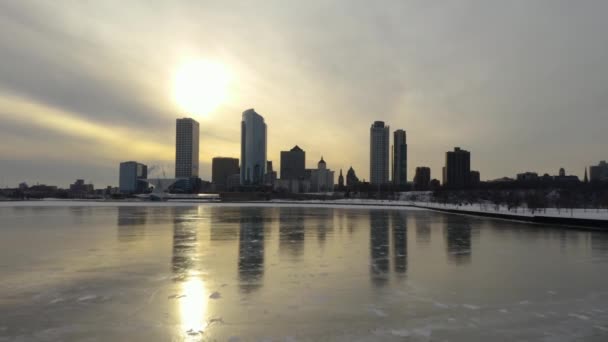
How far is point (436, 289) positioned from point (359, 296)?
210 cm

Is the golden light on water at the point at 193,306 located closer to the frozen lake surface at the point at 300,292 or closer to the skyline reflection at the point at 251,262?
the frozen lake surface at the point at 300,292

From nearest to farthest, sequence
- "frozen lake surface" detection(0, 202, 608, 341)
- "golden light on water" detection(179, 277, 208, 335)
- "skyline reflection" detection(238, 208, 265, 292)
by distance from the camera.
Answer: "frozen lake surface" detection(0, 202, 608, 341), "golden light on water" detection(179, 277, 208, 335), "skyline reflection" detection(238, 208, 265, 292)

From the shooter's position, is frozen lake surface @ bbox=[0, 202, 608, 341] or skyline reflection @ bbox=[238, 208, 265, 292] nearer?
frozen lake surface @ bbox=[0, 202, 608, 341]

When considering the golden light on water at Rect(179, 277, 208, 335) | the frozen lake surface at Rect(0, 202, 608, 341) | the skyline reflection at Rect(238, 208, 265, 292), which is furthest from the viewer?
the skyline reflection at Rect(238, 208, 265, 292)

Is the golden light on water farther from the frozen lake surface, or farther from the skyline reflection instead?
the skyline reflection

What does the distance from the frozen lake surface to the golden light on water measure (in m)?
0.03

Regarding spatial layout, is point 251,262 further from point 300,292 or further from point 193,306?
point 193,306

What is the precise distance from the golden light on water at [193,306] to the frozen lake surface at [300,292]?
26 millimetres

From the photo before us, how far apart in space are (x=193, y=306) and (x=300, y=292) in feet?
8.29

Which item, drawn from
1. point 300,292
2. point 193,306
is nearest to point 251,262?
point 300,292

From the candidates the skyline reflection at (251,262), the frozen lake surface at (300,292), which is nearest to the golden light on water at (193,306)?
the frozen lake surface at (300,292)

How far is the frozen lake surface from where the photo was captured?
7035mm

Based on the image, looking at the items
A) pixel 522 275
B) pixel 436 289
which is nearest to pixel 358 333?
pixel 436 289

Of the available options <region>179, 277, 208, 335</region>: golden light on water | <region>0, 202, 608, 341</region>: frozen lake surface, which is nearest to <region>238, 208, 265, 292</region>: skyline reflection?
<region>0, 202, 608, 341</region>: frozen lake surface
